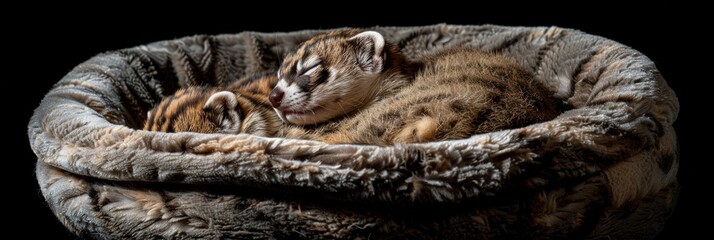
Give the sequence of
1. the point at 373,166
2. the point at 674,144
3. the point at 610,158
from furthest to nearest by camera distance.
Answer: the point at 674,144, the point at 610,158, the point at 373,166

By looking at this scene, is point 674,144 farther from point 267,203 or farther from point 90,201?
point 90,201

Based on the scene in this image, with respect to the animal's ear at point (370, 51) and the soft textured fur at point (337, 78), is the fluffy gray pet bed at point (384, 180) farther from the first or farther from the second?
the animal's ear at point (370, 51)

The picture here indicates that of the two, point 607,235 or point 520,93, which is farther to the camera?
point 520,93

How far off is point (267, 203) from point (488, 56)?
42.2 inches

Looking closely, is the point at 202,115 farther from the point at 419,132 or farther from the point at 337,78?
the point at 419,132

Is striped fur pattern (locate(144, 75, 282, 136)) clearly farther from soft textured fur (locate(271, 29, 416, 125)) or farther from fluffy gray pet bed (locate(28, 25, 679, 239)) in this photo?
fluffy gray pet bed (locate(28, 25, 679, 239))

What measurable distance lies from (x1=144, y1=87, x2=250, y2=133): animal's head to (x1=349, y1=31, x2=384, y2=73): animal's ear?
1.32 ft

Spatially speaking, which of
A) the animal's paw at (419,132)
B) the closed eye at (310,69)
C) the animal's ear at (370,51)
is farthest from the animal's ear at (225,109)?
the animal's paw at (419,132)

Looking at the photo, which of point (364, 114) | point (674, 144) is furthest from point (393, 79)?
point (674, 144)

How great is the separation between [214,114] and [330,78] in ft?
1.21

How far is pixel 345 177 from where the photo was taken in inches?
79.6

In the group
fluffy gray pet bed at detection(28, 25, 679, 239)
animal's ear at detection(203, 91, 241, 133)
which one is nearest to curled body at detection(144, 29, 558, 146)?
animal's ear at detection(203, 91, 241, 133)

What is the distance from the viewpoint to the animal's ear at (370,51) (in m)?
2.82

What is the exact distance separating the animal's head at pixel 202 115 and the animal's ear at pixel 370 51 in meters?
0.40
